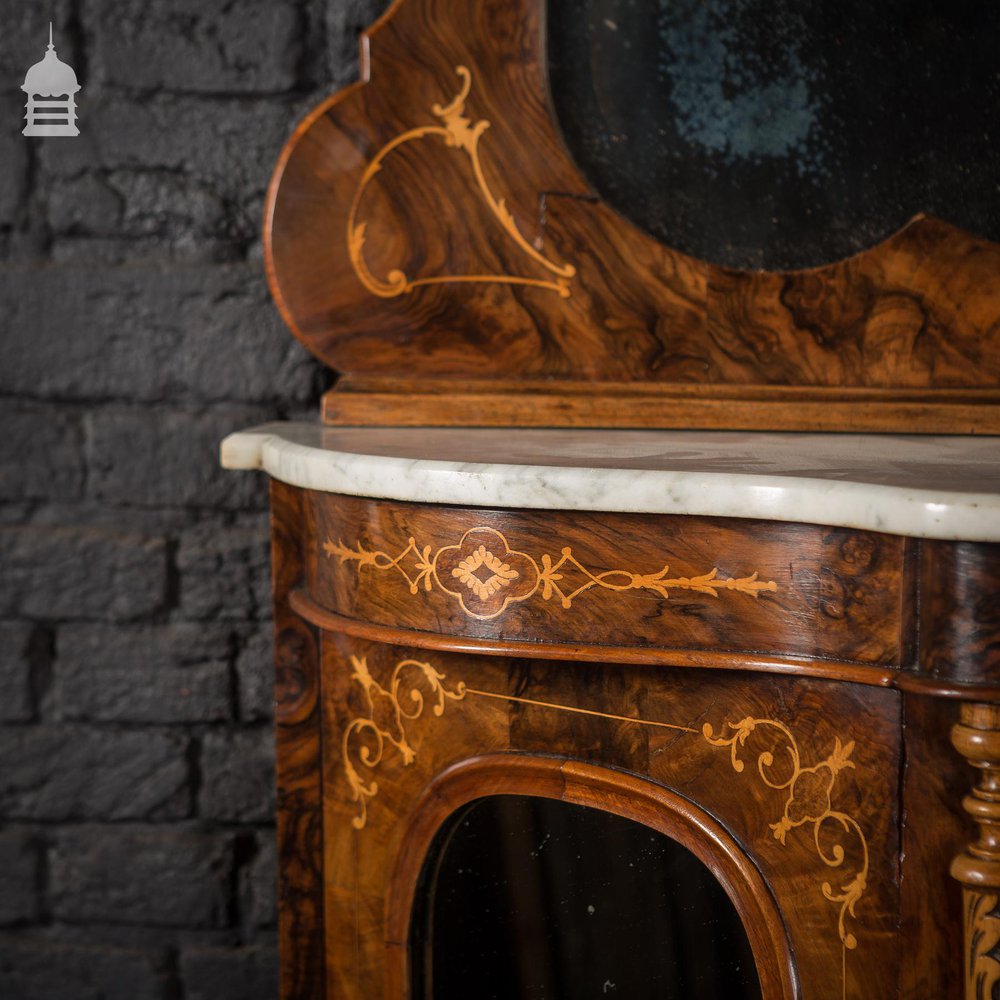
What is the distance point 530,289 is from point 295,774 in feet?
2.28

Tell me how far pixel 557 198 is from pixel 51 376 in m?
0.83

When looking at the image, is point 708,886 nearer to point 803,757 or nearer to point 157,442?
point 803,757

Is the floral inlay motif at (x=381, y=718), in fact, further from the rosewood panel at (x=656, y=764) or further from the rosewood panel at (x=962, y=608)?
the rosewood panel at (x=962, y=608)

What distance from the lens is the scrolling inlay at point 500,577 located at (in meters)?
1.08

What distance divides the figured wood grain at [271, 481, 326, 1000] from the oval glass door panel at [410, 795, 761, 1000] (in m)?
0.18

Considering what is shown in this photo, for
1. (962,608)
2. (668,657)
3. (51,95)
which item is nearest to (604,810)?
(668,657)

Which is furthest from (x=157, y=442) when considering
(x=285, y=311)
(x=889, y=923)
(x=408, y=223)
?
(x=889, y=923)

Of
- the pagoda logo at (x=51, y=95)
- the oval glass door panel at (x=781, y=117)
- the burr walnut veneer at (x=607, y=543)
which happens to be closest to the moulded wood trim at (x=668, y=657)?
the burr walnut veneer at (x=607, y=543)

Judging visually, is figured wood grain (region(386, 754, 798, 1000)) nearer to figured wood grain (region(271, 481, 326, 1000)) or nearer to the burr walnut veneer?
the burr walnut veneer

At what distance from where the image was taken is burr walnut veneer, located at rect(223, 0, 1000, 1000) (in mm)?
999

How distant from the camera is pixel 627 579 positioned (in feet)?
3.56

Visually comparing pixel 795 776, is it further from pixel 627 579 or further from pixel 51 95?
pixel 51 95

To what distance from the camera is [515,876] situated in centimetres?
124

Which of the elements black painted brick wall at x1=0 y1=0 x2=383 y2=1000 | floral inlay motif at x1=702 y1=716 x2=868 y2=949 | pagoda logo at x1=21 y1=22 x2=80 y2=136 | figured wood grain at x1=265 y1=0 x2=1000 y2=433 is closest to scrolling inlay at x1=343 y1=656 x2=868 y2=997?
floral inlay motif at x1=702 y1=716 x2=868 y2=949
